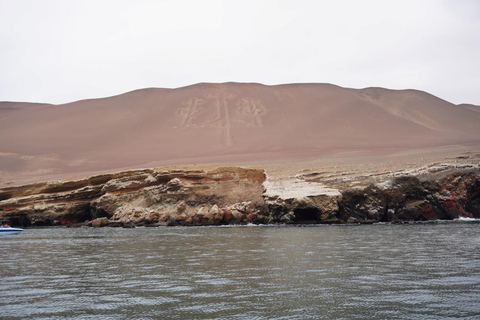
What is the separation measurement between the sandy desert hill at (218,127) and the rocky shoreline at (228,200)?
20.4m

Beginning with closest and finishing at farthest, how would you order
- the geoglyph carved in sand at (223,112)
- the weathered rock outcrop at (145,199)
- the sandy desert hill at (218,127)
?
1. the weathered rock outcrop at (145,199)
2. the sandy desert hill at (218,127)
3. the geoglyph carved in sand at (223,112)

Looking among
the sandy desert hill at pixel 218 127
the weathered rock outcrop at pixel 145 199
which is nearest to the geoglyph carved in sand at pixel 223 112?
the sandy desert hill at pixel 218 127

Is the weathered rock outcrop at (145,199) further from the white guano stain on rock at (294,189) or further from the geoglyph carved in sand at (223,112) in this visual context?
the geoglyph carved in sand at (223,112)

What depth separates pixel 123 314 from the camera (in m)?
9.55

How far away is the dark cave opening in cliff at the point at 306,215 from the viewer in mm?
34281

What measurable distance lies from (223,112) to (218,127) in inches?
365

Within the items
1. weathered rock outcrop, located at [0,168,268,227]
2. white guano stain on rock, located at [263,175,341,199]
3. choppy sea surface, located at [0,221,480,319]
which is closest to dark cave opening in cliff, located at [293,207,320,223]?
white guano stain on rock, located at [263,175,341,199]

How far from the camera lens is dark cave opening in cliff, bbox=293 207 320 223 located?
34281 millimetres

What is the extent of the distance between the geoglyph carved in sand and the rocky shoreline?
137ft

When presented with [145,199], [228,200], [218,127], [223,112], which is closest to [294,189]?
[228,200]

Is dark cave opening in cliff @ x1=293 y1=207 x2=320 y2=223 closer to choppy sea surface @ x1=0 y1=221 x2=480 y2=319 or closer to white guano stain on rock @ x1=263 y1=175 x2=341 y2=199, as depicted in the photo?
white guano stain on rock @ x1=263 y1=175 x2=341 y2=199

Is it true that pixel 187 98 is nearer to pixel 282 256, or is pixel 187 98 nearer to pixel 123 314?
pixel 282 256

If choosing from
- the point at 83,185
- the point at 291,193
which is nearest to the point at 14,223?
the point at 83,185

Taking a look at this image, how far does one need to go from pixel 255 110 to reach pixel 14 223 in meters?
61.5
